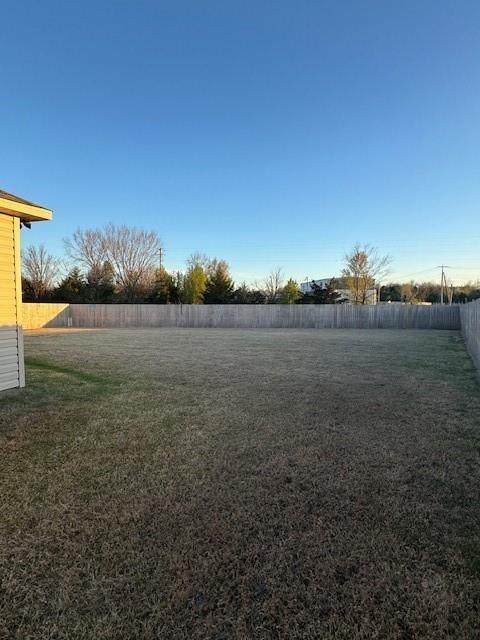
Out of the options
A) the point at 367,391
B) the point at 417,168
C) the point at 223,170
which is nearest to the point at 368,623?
the point at 367,391

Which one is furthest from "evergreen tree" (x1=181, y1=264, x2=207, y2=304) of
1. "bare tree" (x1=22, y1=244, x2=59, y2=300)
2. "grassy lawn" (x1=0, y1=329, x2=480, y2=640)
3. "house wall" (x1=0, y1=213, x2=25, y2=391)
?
"grassy lawn" (x1=0, y1=329, x2=480, y2=640)

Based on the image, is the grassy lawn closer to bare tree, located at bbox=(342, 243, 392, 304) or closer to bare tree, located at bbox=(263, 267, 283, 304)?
bare tree, located at bbox=(342, 243, 392, 304)

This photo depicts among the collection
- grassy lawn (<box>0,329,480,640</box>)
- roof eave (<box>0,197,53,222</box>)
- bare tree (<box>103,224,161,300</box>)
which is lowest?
grassy lawn (<box>0,329,480,640</box>)

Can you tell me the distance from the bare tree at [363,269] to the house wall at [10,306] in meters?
26.1

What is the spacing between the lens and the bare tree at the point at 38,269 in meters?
27.7

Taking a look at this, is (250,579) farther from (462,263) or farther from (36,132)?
(462,263)

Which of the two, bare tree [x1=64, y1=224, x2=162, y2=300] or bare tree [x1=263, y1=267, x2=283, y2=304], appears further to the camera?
bare tree [x1=263, y1=267, x2=283, y2=304]

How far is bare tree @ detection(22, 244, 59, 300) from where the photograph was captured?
27.7 metres

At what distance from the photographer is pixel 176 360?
25.8ft

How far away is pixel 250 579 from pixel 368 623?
1.55 feet

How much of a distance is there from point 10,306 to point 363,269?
87.2 feet

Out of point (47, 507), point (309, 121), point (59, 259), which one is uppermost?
point (309, 121)

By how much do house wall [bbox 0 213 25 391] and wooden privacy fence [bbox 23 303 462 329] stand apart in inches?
720

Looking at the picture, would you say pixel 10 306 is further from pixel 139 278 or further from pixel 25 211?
pixel 139 278
